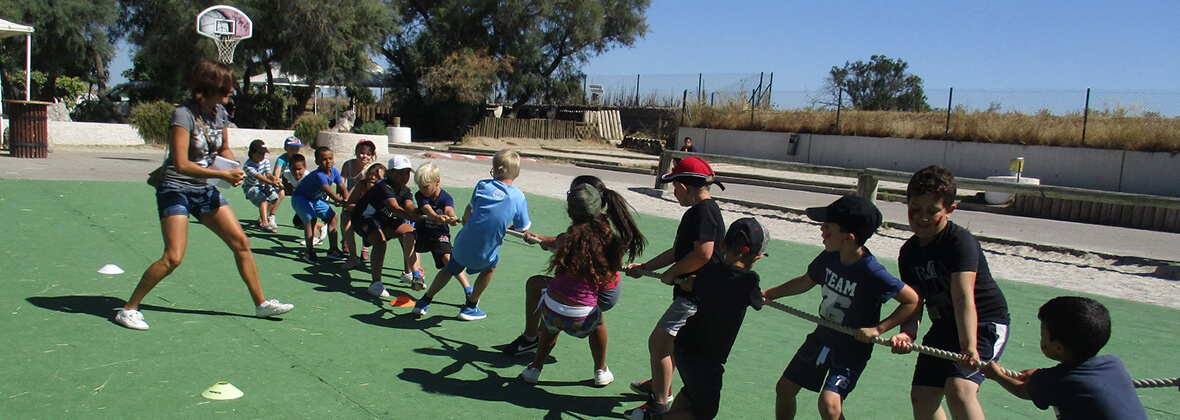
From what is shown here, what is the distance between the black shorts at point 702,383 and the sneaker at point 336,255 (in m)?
5.36

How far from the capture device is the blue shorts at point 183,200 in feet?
17.3

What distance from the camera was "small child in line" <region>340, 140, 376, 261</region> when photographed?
26.7 feet

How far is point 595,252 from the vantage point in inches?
185

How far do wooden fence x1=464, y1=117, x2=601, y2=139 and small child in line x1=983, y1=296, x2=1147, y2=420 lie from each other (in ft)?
132

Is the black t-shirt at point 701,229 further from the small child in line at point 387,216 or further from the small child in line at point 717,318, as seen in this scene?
the small child in line at point 387,216

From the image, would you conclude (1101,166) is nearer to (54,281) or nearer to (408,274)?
(408,274)

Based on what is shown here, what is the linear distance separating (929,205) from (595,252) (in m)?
1.80

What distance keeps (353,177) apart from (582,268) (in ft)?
18.8

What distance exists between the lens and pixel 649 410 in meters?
4.46

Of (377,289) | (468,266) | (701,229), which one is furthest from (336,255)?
(701,229)

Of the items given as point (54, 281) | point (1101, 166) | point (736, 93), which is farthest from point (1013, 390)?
point (736, 93)

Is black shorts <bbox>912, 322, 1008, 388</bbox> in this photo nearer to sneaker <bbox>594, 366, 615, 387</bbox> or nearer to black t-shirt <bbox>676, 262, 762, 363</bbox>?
black t-shirt <bbox>676, 262, 762, 363</bbox>

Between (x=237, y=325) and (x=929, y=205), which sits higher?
(x=929, y=205)

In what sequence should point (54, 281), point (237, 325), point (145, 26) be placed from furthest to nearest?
point (145, 26), point (54, 281), point (237, 325)
